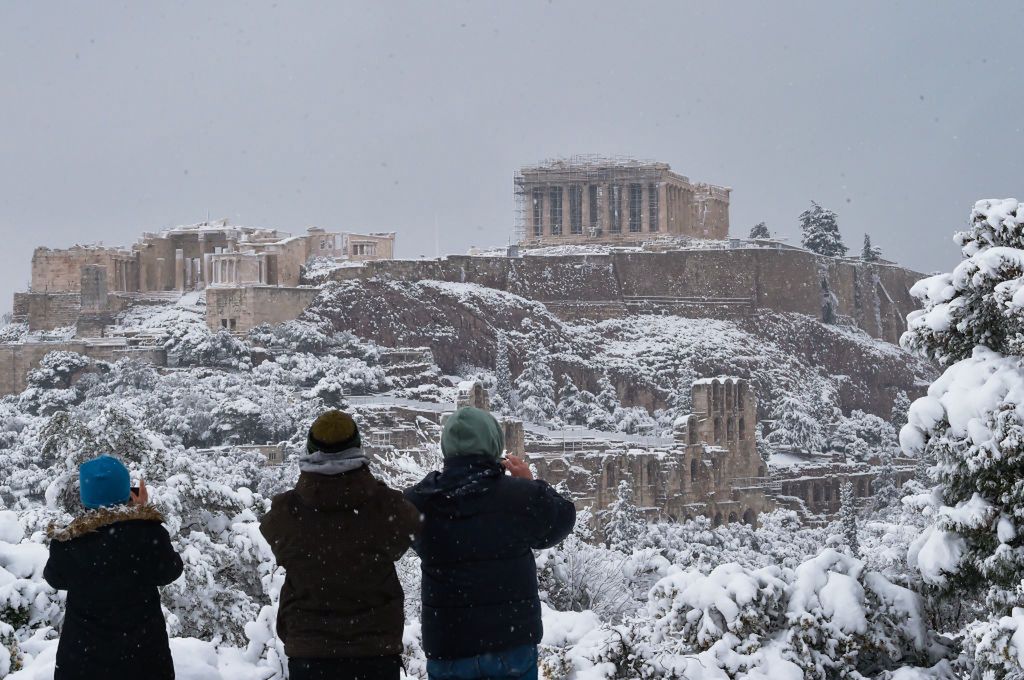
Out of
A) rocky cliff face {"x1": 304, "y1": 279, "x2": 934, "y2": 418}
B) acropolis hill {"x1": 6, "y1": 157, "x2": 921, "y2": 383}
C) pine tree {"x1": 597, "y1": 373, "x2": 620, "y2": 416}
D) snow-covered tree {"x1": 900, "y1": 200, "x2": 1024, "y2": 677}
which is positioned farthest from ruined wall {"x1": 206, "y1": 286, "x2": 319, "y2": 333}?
snow-covered tree {"x1": 900, "y1": 200, "x2": 1024, "y2": 677}

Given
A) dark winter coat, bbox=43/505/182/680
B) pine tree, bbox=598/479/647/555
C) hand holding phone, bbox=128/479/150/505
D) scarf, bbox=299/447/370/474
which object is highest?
scarf, bbox=299/447/370/474

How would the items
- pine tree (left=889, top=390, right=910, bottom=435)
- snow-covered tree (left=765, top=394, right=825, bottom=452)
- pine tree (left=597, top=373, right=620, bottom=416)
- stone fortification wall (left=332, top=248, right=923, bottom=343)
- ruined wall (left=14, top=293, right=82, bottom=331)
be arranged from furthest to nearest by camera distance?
stone fortification wall (left=332, top=248, right=923, bottom=343) < pine tree (left=889, top=390, right=910, bottom=435) < ruined wall (left=14, top=293, right=82, bottom=331) < pine tree (left=597, top=373, right=620, bottom=416) < snow-covered tree (left=765, top=394, right=825, bottom=452)

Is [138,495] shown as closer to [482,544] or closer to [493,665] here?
[482,544]

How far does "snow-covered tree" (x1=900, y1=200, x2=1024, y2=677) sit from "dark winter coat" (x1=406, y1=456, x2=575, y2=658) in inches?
82.4

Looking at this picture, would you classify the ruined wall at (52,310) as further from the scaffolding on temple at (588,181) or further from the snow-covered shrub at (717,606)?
the snow-covered shrub at (717,606)

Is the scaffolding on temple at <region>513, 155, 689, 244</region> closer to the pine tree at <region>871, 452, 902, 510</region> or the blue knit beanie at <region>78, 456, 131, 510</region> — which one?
the pine tree at <region>871, 452, 902, 510</region>

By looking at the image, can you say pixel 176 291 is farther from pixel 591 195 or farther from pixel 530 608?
pixel 530 608

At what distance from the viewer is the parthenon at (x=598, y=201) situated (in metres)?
53.6

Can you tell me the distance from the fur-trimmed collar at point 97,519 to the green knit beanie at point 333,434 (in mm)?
614

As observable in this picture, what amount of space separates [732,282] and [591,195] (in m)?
8.18

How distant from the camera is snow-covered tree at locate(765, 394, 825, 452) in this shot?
40.2 meters

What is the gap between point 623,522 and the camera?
28156mm

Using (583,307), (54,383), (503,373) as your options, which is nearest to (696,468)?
(503,373)

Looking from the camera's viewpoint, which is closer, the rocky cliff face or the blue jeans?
the blue jeans
